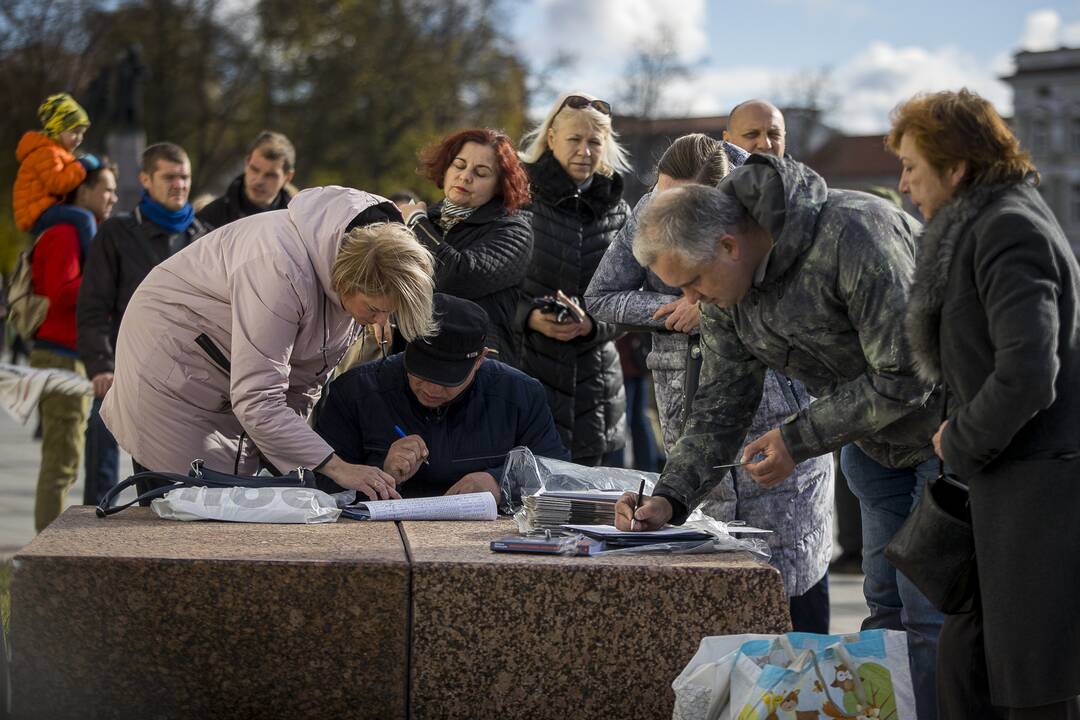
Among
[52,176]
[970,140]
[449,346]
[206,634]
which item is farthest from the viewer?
[52,176]

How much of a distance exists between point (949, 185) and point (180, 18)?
32177mm

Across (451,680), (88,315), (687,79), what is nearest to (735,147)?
(451,680)

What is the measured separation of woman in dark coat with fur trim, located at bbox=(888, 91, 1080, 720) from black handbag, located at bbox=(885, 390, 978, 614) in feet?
0.26

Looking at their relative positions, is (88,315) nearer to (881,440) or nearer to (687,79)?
(881,440)

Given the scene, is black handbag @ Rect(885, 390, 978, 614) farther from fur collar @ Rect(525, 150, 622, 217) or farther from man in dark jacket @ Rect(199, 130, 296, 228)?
man in dark jacket @ Rect(199, 130, 296, 228)

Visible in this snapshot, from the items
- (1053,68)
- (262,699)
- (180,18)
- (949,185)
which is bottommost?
(262,699)

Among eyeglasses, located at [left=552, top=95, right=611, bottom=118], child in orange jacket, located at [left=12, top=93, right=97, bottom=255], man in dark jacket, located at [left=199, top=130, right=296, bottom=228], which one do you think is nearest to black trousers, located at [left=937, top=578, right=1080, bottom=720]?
eyeglasses, located at [left=552, top=95, right=611, bottom=118]

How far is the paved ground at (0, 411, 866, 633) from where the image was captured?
6457 mm

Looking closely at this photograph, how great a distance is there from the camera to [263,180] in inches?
278

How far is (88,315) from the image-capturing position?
6586mm

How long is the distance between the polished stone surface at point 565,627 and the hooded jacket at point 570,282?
7.82ft

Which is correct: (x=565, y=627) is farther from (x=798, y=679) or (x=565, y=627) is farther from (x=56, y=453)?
(x=56, y=453)

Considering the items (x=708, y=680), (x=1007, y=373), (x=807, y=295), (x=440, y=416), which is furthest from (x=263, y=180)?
(x=1007, y=373)

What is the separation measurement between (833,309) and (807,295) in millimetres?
74
